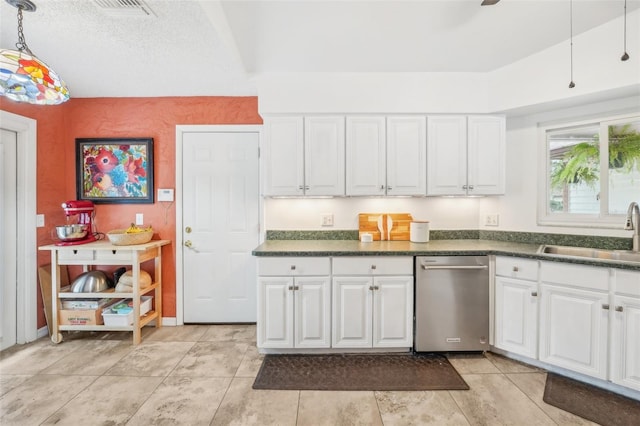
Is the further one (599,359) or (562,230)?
(562,230)

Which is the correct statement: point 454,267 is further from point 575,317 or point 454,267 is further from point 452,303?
point 575,317

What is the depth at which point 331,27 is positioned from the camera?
83.6 inches

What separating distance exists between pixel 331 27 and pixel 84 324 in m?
3.44

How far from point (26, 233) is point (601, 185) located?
5317 mm

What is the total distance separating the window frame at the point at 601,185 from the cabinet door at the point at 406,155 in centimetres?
113

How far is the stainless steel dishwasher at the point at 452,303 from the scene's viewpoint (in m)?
2.48

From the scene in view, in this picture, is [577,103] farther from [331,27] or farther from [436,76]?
[331,27]

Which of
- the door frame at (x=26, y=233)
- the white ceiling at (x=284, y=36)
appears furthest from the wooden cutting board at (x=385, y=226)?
the door frame at (x=26, y=233)

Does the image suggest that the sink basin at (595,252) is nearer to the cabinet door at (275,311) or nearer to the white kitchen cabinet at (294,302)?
the white kitchen cabinet at (294,302)

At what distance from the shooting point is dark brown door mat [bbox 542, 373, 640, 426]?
5.94 ft

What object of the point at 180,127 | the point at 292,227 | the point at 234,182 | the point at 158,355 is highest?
the point at 180,127

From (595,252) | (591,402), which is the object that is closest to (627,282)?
(595,252)

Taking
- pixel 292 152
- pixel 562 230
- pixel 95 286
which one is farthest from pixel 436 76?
pixel 95 286

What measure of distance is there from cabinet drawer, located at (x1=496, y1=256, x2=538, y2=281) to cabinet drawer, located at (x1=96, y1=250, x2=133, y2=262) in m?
3.34
